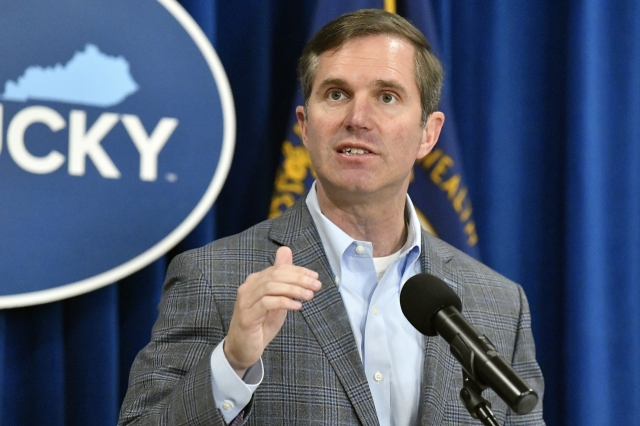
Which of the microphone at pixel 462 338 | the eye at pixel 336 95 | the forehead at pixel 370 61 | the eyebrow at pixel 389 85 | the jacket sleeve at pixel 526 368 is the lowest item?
the jacket sleeve at pixel 526 368

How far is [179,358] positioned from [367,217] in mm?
569

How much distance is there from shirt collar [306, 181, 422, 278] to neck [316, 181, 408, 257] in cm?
3

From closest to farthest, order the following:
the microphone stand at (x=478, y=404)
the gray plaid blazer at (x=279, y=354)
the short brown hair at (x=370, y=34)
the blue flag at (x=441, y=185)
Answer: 1. the microphone stand at (x=478, y=404)
2. the gray plaid blazer at (x=279, y=354)
3. the short brown hair at (x=370, y=34)
4. the blue flag at (x=441, y=185)

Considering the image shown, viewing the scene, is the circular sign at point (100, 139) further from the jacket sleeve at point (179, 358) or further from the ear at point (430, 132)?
the ear at point (430, 132)

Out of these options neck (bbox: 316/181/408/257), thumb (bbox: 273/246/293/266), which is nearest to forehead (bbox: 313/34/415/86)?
neck (bbox: 316/181/408/257)

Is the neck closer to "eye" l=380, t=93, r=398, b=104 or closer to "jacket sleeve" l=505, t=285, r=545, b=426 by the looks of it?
"eye" l=380, t=93, r=398, b=104

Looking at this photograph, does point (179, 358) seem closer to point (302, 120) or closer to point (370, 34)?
point (302, 120)

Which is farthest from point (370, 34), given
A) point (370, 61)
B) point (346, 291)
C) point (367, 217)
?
point (346, 291)

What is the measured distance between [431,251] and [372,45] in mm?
517

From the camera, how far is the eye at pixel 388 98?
192 cm

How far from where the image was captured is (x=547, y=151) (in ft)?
8.85

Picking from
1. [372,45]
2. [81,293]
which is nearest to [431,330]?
[372,45]

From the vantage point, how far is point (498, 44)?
105 inches

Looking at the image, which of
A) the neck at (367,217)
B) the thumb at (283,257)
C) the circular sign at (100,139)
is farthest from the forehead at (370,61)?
the thumb at (283,257)
